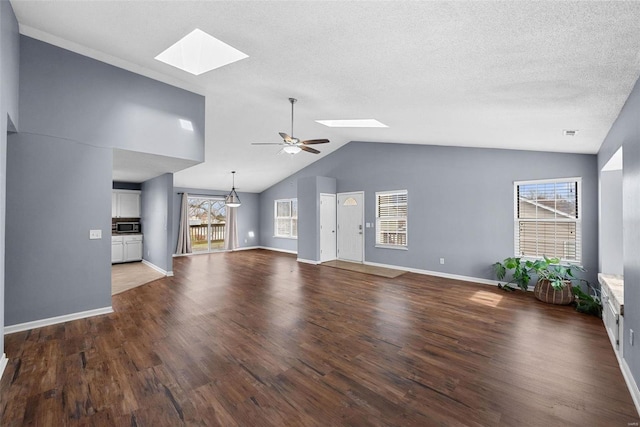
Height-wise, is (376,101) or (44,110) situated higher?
(376,101)

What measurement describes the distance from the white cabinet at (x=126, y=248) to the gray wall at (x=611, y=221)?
9687 mm

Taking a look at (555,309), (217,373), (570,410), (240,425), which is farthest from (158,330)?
(555,309)

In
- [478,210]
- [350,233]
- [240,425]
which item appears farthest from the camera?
[350,233]

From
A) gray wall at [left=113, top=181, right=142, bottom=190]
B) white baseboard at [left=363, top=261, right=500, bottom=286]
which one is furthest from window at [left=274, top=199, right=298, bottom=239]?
gray wall at [left=113, top=181, right=142, bottom=190]

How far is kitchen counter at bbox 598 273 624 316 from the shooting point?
103 inches

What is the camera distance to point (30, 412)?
6.26 ft

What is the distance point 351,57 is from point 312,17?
0.58 meters

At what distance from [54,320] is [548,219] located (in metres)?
7.43

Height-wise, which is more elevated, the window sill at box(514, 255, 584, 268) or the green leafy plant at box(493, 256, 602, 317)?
the window sill at box(514, 255, 584, 268)

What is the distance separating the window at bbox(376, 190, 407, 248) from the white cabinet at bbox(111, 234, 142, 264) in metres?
6.49

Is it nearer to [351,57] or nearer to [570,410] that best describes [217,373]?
[570,410]

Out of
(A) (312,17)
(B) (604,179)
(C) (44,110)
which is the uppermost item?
(A) (312,17)

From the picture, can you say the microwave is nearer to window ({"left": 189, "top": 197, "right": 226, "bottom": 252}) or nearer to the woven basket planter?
window ({"left": 189, "top": 197, "right": 226, "bottom": 252})

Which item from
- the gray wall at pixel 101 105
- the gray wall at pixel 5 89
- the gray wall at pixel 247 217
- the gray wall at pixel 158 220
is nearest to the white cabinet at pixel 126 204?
the gray wall at pixel 158 220
